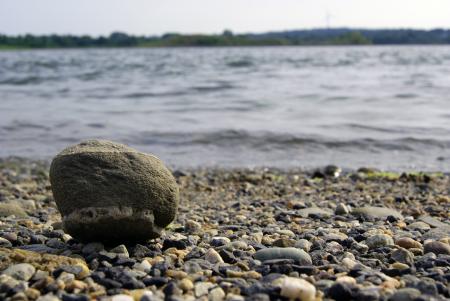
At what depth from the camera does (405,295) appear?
8.59 feet

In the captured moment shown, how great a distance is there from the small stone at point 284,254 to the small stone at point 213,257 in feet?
0.74

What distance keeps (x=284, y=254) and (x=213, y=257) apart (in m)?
0.41

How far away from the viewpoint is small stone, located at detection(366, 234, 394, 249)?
3737 millimetres

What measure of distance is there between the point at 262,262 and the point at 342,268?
0.45 meters

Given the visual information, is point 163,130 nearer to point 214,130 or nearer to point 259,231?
point 214,130

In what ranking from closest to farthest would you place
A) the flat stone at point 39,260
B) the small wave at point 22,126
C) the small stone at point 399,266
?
the flat stone at point 39,260
the small stone at point 399,266
the small wave at point 22,126

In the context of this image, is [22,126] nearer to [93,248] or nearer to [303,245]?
[93,248]

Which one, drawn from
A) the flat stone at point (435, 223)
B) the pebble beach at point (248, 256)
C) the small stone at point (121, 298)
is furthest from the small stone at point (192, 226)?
the flat stone at point (435, 223)

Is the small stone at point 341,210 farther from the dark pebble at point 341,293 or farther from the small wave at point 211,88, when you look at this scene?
the small wave at point 211,88

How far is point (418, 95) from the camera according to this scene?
19938mm

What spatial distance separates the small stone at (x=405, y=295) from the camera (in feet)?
8.55

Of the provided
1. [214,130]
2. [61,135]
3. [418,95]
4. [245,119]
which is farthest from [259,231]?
[418,95]

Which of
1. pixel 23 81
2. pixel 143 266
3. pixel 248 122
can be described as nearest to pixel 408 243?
pixel 143 266

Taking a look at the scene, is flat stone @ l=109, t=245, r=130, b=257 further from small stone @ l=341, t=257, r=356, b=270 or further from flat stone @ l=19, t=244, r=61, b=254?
small stone @ l=341, t=257, r=356, b=270
